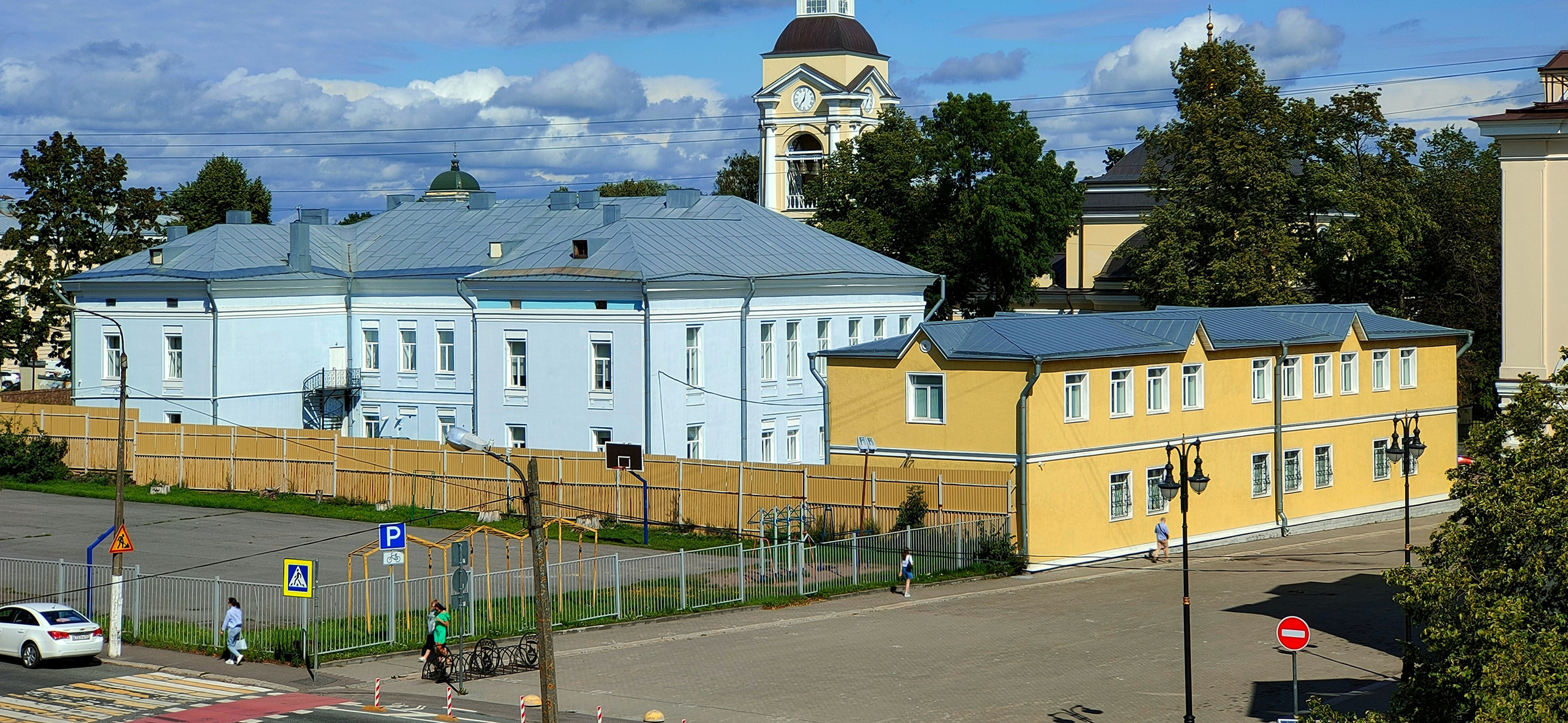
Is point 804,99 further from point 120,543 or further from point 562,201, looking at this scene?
point 120,543

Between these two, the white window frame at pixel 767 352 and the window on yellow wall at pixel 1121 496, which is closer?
the window on yellow wall at pixel 1121 496

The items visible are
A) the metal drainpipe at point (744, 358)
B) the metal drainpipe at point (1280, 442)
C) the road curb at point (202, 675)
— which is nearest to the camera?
the road curb at point (202, 675)

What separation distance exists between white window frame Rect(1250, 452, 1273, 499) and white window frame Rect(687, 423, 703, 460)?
16.7 metres

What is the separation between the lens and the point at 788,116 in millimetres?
94625

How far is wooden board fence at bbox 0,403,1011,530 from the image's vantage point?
4047cm

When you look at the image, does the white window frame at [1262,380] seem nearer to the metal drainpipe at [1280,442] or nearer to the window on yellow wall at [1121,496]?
the metal drainpipe at [1280,442]

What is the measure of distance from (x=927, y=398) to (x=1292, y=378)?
12854 millimetres

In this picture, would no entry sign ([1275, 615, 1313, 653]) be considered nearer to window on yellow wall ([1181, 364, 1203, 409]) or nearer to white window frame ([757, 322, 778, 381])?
window on yellow wall ([1181, 364, 1203, 409])

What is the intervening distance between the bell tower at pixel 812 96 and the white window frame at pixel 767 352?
1529 inches

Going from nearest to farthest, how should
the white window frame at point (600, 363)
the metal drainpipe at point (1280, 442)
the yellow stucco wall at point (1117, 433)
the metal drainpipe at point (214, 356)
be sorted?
the yellow stucco wall at point (1117, 433)
the metal drainpipe at point (1280, 442)
the white window frame at point (600, 363)
the metal drainpipe at point (214, 356)

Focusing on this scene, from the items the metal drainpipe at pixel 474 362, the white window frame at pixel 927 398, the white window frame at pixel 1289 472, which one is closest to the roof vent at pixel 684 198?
the metal drainpipe at pixel 474 362

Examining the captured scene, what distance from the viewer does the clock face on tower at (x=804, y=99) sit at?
308 ft

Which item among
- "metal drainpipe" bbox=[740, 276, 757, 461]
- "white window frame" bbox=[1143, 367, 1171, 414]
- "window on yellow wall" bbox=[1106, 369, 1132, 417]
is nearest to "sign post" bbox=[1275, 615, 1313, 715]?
"window on yellow wall" bbox=[1106, 369, 1132, 417]

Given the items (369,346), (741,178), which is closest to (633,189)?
(741,178)
